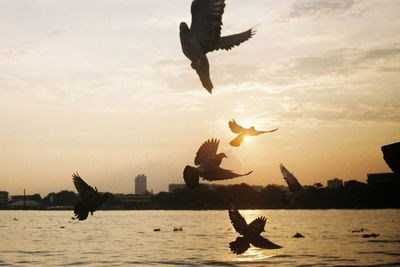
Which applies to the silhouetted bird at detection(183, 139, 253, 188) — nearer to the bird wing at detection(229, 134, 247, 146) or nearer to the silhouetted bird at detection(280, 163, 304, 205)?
the bird wing at detection(229, 134, 247, 146)

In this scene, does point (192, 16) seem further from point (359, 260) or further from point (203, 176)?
point (359, 260)

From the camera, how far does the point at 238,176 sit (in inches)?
173

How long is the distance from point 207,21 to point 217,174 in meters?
1.23

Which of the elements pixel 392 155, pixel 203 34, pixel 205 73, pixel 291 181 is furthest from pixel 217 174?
pixel 392 155

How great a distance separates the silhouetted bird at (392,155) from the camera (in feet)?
28.7

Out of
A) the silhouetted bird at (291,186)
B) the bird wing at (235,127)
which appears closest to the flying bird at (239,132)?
the bird wing at (235,127)

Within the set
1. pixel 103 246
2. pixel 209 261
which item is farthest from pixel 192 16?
pixel 103 246

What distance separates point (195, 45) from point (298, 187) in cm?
240

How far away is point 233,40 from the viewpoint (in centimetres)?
491

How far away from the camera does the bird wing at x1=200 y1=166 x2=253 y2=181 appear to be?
4395 mm

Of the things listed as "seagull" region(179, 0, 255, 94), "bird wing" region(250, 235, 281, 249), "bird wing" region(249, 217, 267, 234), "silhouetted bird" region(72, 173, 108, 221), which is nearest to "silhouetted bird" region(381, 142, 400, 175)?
"bird wing" region(249, 217, 267, 234)

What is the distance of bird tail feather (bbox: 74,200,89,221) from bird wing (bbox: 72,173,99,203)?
6 centimetres

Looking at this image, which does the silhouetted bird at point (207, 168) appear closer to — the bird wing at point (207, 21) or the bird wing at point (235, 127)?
the bird wing at point (235, 127)

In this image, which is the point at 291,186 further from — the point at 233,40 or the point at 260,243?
the point at 233,40
